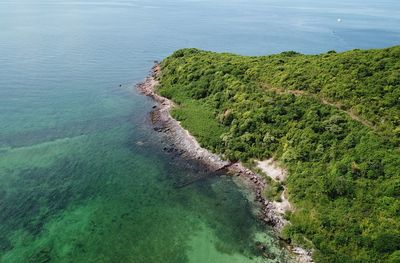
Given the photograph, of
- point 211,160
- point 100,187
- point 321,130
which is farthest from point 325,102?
point 100,187

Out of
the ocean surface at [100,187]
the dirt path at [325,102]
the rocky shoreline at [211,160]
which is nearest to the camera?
the ocean surface at [100,187]

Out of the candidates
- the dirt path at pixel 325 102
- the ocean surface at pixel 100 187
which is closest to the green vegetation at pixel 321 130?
the dirt path at pixel 325 102

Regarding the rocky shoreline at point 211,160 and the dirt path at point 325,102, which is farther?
the dirt path at point 325,102

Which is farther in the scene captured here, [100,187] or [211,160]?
[211,160]

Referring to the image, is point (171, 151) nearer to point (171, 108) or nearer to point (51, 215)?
point (171, 108)

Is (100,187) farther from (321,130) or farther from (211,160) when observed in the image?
(321,130)

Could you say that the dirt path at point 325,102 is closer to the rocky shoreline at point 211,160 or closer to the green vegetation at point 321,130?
the green vegetation at point 321,130

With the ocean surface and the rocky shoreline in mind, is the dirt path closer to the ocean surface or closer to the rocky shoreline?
the rocky shoreline

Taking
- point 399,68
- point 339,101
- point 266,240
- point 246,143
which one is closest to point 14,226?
point 266,240
